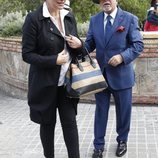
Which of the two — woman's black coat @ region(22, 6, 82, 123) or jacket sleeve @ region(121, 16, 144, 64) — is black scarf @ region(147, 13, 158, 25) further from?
woman's black coat @ region(22, 6, 82, 123)

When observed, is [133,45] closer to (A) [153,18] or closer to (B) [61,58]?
(B) [61,58]

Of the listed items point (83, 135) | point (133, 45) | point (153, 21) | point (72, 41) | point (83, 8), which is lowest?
point (83, 8)

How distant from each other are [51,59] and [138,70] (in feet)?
11.3

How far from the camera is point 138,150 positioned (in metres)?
5.07

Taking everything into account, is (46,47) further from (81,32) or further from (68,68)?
(81,32)

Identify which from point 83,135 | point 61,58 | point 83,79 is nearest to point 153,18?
point 83,135

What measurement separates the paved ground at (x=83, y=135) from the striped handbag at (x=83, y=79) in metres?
1.15

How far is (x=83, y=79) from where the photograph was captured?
4020 mm

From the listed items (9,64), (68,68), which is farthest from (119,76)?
(9,64)

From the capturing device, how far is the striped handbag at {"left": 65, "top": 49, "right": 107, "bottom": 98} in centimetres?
397

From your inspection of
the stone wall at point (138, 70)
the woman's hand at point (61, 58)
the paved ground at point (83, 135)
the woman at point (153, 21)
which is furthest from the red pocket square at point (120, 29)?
the woman at point (153, 21)

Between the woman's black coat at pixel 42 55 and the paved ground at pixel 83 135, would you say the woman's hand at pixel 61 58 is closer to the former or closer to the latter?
the woman's black coat at pixel 42 55

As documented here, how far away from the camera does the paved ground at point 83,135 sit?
5113 millimetres

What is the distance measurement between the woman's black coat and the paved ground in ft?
3.55
